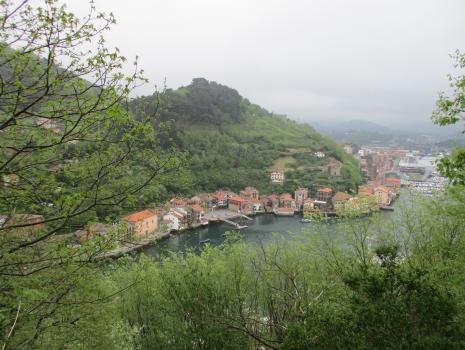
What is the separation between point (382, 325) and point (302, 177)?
38.9 metres

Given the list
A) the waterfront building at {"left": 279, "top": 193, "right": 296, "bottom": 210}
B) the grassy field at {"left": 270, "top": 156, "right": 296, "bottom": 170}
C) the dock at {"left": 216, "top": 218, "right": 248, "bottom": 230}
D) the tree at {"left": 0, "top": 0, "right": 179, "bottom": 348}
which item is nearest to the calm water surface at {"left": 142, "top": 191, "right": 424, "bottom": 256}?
the dock at {"left": 216, "top": 218, "right": 248, "bottom": 230}

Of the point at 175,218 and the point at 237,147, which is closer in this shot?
the point at 175,218

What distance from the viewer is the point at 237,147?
46.0m

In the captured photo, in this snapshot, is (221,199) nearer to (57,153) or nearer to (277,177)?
(277,177)

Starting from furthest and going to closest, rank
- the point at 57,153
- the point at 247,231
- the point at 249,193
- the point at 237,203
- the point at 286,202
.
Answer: the point at 249,193 → the point at 286,202 → the point at 237,203 → the point at 247,231 → the point at 57,153

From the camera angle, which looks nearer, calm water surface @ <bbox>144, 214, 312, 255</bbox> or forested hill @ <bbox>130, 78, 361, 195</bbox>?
calm water surface @ <bbox>144, 214, 312, 255</bbox>

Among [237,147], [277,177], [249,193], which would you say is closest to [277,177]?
[277,177]

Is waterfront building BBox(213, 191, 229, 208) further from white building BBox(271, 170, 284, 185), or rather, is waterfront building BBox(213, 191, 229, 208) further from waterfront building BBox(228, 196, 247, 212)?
white building BBox(271, 170, 284, 185)

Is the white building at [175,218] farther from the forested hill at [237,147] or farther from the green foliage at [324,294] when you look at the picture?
the green foliage at [324,294]

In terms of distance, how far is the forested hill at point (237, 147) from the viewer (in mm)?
39906

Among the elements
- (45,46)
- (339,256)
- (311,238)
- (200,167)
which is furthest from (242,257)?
(200,167)

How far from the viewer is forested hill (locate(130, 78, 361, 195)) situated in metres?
39.9

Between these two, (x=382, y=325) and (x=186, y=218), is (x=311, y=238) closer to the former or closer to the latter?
(x=382, y=325)

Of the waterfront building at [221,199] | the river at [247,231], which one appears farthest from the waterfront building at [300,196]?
the waterfront building at [221,199]
